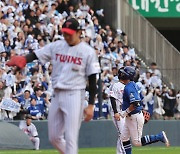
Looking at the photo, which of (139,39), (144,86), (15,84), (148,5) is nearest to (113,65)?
(144,86)

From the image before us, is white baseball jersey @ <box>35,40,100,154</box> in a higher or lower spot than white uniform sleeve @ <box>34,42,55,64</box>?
lower

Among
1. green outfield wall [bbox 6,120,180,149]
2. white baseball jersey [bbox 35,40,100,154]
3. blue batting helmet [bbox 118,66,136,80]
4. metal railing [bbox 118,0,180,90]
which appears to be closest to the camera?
white baseball jersey [bbox 35,40,100,154]

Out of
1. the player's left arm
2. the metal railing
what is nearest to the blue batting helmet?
the player's left arm

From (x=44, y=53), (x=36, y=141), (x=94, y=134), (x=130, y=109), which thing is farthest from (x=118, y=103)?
(x=94, y=134)

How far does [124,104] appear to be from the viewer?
1466 centimetres

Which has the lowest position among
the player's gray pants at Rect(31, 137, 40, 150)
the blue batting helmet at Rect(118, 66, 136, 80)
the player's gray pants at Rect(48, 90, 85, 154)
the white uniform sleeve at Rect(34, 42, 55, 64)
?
the player's gray pants at Rect(31, 137, 40, 150)

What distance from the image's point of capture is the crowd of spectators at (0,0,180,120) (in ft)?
77.5

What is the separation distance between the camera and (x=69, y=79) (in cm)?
1102

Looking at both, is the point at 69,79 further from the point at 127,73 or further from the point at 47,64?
the point at 47,64

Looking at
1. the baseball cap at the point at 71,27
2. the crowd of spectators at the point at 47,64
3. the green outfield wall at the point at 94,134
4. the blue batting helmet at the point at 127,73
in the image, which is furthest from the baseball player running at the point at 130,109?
the green outfield wall at the point at 94,134

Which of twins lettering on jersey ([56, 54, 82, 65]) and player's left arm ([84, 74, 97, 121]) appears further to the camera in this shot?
twins lettering on jersey ([56, 54, 82, 65])

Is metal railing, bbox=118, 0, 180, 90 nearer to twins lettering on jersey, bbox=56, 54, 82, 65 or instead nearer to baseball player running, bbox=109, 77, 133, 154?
baseball player running, bbox=109, 77, 133, 154

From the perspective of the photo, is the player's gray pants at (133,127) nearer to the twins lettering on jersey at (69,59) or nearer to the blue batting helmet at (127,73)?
the blue batting helmet at (127,73)

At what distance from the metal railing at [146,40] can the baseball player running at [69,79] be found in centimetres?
1928
